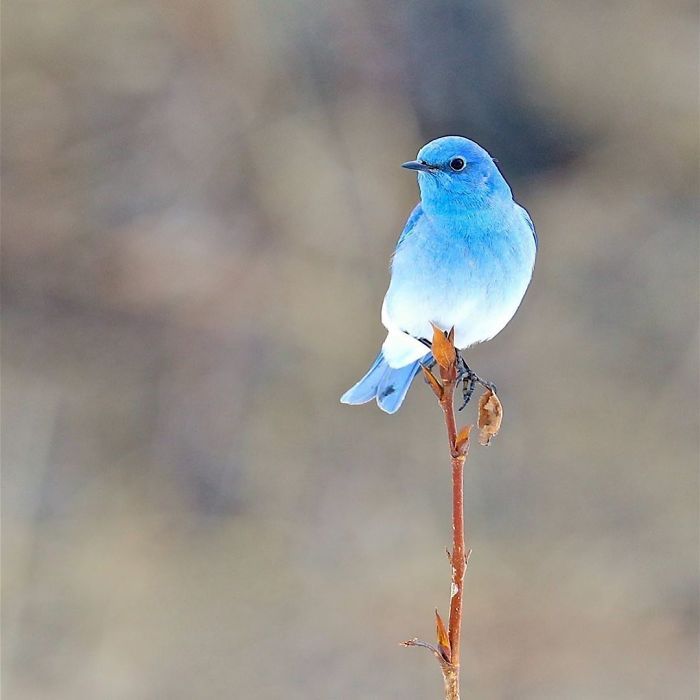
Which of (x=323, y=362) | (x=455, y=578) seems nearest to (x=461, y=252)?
(x=455, y=578)

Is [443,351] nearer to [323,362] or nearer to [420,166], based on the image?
[420,166]

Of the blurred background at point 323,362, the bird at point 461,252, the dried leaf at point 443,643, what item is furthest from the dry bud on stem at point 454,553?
the blurred background at point 323,362

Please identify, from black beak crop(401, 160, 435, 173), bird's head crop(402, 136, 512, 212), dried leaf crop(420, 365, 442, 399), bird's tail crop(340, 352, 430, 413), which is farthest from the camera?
bird's tail crop(340, 352, 430, 413)

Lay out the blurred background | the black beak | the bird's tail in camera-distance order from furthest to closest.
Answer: the blurred background < the bird's tail < the black beak

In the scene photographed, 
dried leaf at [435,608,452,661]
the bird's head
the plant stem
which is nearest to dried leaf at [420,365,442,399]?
the plant stem

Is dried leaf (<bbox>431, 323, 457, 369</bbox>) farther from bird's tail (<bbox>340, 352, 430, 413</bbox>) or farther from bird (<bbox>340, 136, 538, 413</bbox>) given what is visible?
bird's tail (<bbox>340, 352, 430, 413</bbox>)

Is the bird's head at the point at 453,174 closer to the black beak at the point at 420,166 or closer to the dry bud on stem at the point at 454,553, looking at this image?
the black beak at the point at 420,166
